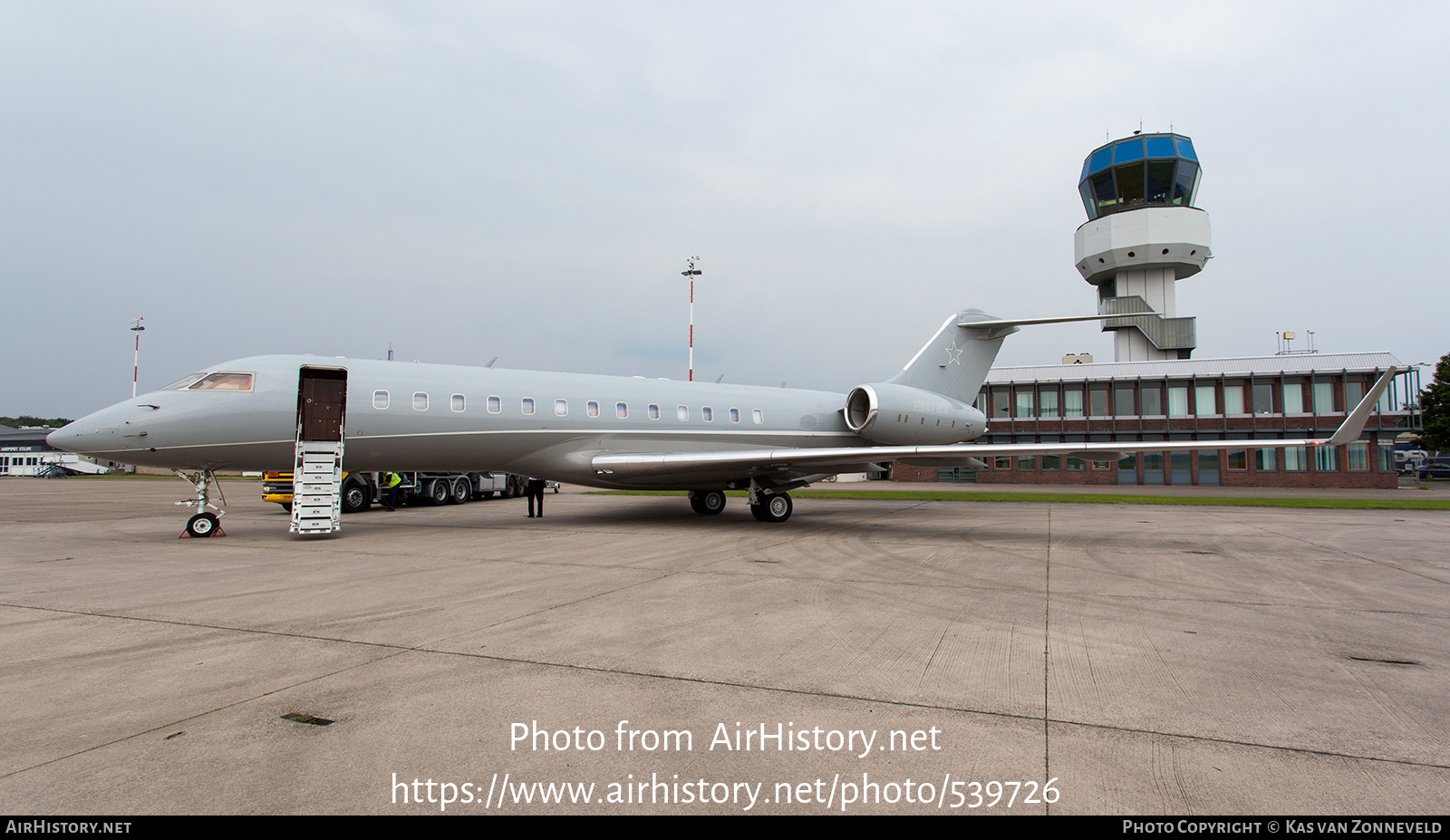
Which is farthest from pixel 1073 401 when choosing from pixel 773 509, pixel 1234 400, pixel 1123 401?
pixel 773 509

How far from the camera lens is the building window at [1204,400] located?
40.7 metres

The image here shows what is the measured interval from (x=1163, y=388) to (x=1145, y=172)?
53.0 feet

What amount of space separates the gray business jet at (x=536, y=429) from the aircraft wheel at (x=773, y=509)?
29mm

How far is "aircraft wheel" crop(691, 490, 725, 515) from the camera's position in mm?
18625

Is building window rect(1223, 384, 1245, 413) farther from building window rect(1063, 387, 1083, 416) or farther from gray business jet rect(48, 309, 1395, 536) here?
gray business jet rect(48, 309, 1395, 536)

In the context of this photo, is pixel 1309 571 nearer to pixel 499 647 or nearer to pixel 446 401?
→ pixel 499 647

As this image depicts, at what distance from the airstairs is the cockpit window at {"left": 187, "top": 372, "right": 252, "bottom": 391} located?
1.32 m

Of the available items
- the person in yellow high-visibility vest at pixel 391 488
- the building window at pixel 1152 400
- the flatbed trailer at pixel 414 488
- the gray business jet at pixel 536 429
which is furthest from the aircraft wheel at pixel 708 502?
the building window at pixel 1152 400

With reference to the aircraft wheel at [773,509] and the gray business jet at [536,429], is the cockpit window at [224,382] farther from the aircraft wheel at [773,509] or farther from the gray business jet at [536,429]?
the aircraft wheel at [773,509]

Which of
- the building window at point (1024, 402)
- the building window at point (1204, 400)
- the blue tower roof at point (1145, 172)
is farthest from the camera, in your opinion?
the blue tower roof at point (1145, 172)

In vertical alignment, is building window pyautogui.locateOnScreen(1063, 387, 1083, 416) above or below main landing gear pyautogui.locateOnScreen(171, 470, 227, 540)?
above

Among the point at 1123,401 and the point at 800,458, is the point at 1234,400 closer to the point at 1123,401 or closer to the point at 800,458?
the point at 1123,401

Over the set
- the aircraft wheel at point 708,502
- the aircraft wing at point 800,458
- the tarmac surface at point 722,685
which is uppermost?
the aircraft wing at point 800,458

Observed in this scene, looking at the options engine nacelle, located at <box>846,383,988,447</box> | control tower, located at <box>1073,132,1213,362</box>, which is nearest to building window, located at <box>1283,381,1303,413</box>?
control tower, located at <box>1073,132,1213,362</box>
